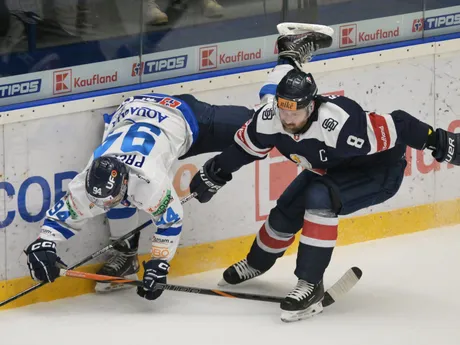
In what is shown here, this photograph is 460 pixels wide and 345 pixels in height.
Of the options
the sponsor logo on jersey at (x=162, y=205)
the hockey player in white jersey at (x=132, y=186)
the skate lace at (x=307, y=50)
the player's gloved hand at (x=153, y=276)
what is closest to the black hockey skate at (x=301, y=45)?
the skate lace at (x=307, y=50)

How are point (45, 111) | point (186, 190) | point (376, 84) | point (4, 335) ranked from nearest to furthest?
point (4, 335) → point (45, 111) → point (186, 190) → point (376, 84)

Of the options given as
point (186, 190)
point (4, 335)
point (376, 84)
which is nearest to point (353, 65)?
point (376, 84)

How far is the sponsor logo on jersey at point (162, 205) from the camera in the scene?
5.66 meters

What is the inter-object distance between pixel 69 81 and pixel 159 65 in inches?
18.7

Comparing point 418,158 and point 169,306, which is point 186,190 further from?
point 418,158

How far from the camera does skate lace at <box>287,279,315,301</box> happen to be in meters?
5.65

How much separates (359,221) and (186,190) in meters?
0.96

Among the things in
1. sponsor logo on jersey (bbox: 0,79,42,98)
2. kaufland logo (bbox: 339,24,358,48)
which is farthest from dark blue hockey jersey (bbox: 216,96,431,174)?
kaufland logo (bbox: 339,24,358,48)

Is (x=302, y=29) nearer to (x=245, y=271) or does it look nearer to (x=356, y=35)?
(x=356, y=35)

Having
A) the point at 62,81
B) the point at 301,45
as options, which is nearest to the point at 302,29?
the point at 301,45

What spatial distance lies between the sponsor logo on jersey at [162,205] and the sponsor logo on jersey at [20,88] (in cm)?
74

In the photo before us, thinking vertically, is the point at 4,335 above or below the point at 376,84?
below

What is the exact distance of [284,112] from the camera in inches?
217

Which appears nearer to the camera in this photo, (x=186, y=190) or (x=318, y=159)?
(x=318, y=159)
